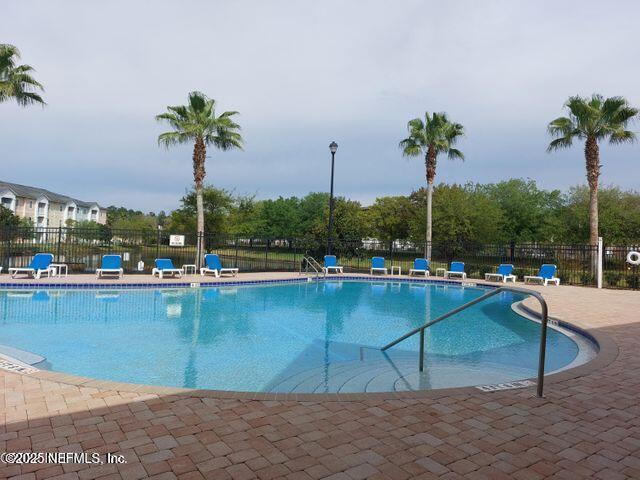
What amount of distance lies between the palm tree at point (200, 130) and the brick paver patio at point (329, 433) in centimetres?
1530

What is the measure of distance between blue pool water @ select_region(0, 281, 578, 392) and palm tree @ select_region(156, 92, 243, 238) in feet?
24.9

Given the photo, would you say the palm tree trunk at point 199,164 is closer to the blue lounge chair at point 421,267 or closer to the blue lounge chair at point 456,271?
the blue lounge chair at point 421,267

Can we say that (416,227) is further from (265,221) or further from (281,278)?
(281,278)

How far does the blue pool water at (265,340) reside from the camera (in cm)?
558

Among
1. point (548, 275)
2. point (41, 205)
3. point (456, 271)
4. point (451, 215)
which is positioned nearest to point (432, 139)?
point (456, 271)

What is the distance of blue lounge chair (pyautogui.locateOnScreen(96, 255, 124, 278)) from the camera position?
47.6ft

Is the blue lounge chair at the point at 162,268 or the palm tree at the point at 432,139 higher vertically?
the palm tree at the point at 432,139

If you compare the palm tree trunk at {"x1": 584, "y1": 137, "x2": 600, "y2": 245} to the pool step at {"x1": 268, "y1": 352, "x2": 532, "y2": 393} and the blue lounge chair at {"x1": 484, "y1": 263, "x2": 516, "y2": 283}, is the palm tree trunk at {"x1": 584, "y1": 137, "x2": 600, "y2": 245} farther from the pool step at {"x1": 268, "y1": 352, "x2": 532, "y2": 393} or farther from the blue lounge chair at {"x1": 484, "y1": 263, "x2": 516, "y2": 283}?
the pool step at {"x1": 268, "y1": 352, "x2": 532, "y2": 393}

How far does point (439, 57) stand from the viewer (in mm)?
12352

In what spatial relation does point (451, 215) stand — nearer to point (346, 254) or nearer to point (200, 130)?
point (346, 254)

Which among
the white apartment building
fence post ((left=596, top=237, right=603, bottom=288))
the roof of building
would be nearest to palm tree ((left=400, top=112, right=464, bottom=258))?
fence post ((left=596, top=237, right=603, bottom=288))

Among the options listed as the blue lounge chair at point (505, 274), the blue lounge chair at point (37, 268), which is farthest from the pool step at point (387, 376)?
the blue lounge chair at point (505, 274)

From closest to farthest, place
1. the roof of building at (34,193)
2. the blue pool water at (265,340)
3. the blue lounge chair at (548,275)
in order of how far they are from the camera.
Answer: the blue pool water at (265,340)
the blue lounge chair at (548,275)
the roof of building at (34,193)

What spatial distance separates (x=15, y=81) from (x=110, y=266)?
24.3ft
